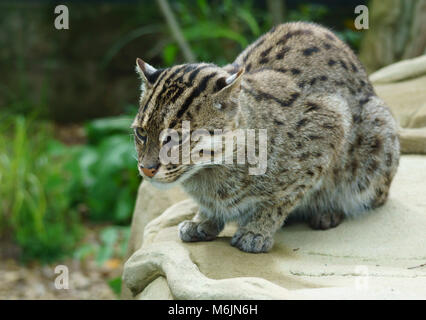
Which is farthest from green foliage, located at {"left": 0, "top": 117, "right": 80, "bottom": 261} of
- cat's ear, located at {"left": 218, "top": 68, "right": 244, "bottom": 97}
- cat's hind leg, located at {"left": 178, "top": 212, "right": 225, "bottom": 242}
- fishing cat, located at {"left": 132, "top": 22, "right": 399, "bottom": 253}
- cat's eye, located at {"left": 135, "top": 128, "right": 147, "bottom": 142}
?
cat's ear, located at {"left": 218, "top": 68, "right": 244, "bottom": 97}

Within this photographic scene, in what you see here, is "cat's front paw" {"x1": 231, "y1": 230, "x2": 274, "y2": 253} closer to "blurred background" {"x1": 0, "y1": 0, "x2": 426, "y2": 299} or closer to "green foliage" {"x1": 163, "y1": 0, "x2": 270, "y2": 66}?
"blurred background" {"x1": 0, "y1": 0, "x2": 426, "y2": 299}

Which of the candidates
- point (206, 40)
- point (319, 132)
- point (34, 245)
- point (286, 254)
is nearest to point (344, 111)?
point (319, 132)

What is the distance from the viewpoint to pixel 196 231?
4.65m

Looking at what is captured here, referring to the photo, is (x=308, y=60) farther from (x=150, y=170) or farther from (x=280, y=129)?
(x=150, y=170)

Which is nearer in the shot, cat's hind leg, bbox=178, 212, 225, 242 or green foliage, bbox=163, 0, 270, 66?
cat's hind leg, bbox=178, 212, 225, 242

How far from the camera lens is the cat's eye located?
160 inches

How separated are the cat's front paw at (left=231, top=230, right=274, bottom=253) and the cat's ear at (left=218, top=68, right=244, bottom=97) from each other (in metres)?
1.10

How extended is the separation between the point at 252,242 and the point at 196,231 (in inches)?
17.9

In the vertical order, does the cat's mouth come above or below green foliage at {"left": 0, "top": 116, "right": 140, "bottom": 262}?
above

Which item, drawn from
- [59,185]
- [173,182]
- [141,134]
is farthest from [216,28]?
[173,182]

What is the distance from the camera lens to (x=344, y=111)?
16.1 feet
